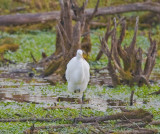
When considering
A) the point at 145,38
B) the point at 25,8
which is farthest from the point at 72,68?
the point at 25,8

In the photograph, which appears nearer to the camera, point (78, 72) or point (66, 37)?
point (78, 72)

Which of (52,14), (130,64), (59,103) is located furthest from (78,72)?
(52,14)

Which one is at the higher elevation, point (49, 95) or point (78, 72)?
point (78, 72)

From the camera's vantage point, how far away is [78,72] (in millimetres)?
9219

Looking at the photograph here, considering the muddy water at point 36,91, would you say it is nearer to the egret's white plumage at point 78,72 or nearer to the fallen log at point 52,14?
the egret's white plumage at point 78,72

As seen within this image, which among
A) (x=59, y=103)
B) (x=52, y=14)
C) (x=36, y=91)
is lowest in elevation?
(x=59, y=103)

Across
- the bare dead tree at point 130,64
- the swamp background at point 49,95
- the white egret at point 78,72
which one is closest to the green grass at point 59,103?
the swamp background at point 49,95

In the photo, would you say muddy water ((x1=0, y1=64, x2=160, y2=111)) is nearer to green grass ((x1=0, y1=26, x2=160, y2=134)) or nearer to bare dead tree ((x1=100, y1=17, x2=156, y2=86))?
green grass ((x1=0, y1=26, x2=160, y2=134))

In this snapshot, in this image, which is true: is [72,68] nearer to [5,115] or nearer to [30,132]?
[5,115]

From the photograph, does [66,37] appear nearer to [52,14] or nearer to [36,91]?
[36,91]

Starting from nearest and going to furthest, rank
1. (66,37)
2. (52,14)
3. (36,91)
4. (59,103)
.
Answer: (59,103), (36,91), (66,37), (52,14)

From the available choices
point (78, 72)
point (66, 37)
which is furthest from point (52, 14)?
point (78, 72)

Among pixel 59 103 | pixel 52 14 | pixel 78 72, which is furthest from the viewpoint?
pixel 52 14

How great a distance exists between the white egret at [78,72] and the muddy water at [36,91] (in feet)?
1.80
